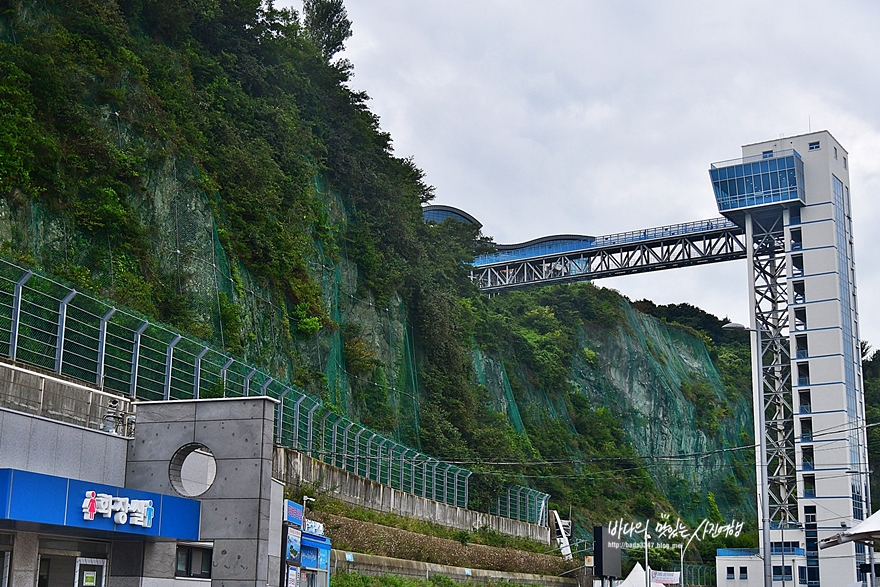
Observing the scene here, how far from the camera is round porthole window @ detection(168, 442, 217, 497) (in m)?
18.1

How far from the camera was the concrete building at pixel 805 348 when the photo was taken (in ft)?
203

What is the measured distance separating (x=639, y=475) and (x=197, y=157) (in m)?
54.7

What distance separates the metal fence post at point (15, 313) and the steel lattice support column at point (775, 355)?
175 ft

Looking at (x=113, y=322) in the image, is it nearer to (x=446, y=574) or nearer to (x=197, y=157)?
(x=197, y=157)

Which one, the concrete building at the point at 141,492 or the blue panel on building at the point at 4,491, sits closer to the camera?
the blue panel on building at the point at 4,491

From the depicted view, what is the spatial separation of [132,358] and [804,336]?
5282cm

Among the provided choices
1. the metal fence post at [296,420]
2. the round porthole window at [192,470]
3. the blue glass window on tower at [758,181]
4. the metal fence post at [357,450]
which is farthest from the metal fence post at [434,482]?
the blue glass window on tower at [758,181]

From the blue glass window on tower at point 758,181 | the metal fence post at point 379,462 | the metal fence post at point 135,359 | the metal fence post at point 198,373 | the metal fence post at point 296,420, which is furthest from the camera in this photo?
the blue glass window on tower at point 758,181

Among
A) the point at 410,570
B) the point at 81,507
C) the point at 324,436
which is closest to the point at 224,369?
the point at 324,436

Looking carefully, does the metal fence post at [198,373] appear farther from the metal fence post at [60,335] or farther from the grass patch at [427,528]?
the grass patch at [427,528]

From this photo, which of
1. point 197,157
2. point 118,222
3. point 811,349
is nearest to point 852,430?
point 811,349

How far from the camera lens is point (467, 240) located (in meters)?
82.9

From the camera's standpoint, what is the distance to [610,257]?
7912 centimetres

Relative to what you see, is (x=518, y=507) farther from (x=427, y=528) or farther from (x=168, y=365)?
(x=168, y=365)
